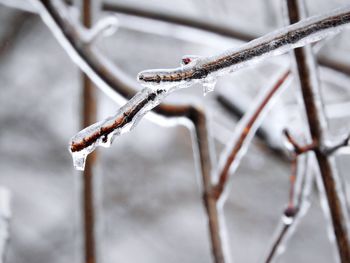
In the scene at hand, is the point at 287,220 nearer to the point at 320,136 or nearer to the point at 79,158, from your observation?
the point at 320,136

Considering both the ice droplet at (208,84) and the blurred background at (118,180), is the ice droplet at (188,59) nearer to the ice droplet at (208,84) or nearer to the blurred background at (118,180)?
the ice droplet at (208,84)

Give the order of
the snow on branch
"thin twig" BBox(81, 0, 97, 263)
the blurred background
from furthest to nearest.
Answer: the blurred background → "thin twig" BBox(81, 0, 97, 263) → the snow on branch

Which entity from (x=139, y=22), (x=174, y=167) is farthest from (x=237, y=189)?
(x=139, y=22)

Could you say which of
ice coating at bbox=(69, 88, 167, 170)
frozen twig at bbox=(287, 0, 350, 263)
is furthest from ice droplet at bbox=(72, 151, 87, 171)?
frozen twig at bbox=(287, 0, 350, 263)

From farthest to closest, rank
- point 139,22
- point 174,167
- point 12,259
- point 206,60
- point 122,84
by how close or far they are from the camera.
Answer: point 174,167
point 12,259
point 139,22
point 122,84
point 206,60

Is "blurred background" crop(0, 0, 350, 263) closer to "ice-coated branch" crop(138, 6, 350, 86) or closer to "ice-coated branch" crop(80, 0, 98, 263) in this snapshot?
"ice-coated branch" crop(80, 0, 98, 263)

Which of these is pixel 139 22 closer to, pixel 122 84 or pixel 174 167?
pixel 122 84
